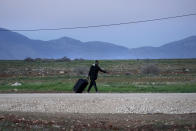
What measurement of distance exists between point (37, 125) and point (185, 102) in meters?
6.41

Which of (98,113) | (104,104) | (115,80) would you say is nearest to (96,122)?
(98,113)

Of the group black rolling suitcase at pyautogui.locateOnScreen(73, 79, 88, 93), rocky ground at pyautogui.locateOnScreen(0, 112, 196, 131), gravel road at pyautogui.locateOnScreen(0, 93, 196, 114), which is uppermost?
black rolling suitcase at pyautogui.locateOnScreen(73, 79, 88, 93)

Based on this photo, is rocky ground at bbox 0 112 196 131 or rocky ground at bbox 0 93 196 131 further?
rocky ground at bbox 0 93 196 131

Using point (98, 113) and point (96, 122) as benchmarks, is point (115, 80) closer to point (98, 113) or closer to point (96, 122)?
point (98, 113)

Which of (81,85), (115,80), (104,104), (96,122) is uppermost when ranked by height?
(81,85)

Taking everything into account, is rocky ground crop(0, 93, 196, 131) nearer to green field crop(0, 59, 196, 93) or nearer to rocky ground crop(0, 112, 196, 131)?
rocky ground crop(0, 112, 196, 131)

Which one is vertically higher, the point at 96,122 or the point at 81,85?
the point at 81,85

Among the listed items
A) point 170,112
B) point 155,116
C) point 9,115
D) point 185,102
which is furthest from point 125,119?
point 9,115

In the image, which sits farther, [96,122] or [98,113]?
[98,113]

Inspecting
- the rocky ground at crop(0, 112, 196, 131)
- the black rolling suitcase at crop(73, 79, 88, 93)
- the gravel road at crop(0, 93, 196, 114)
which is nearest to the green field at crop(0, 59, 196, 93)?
the black rolling suitcase at crop(73, 79, 88, 93)

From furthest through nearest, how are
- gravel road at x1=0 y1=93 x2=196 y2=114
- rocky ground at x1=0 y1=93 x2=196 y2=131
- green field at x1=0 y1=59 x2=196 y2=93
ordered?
green field at x1=0 y1=59 x2=196 y2=93, gravel road at x1=0 y1=93 x2=196 y2=114, rocky ground at x1=0 y1=93 x2=196 y2=131

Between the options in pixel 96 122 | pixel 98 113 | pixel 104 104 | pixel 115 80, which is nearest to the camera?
pixel 96 122

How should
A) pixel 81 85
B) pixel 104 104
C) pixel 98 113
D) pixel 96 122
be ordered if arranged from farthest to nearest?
pixel 81 85 < pixel 104 104 < pixel 98 113 < pixel 96 122

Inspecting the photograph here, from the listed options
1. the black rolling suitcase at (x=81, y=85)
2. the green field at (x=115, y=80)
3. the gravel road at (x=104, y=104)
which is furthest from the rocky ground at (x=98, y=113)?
the green field at (x=115, y=80)
